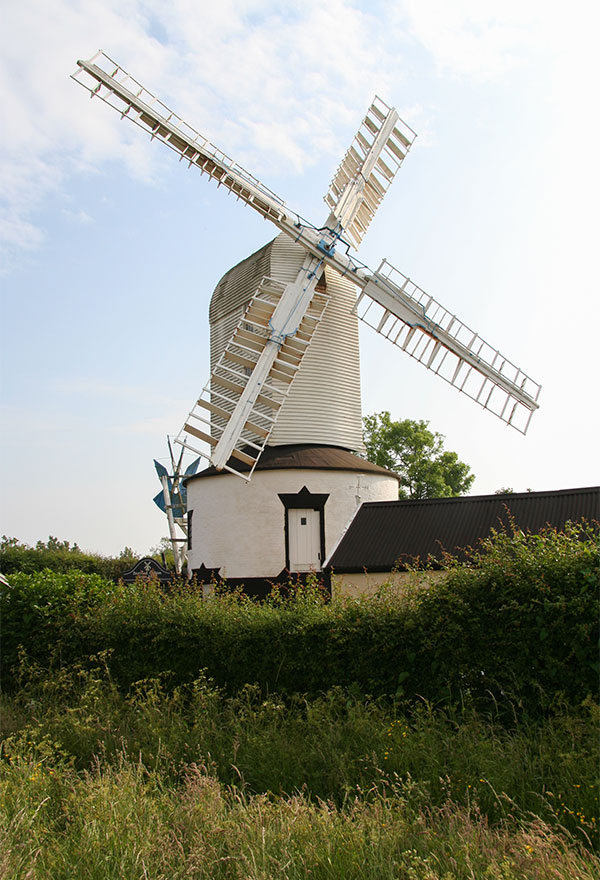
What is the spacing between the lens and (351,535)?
47.0ft

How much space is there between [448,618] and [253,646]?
2.49m

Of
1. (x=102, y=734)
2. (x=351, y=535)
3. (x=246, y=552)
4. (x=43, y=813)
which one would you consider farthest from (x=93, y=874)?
(x=246, y=552)

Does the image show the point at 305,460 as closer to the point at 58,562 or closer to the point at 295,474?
the point at 295,474

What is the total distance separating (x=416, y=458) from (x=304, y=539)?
1834 centimetres

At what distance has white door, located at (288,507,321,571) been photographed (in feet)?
57.2

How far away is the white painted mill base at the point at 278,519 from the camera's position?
17.4 metres

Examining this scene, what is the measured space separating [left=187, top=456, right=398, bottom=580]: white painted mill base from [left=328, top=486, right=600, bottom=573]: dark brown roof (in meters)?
2.96

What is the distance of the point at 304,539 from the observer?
17.5 meters

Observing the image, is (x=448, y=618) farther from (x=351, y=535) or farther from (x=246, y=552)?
(x=246, y=552)

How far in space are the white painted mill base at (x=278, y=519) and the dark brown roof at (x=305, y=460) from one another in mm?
122

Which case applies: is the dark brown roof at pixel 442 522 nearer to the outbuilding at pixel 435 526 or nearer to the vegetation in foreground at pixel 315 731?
the outbuilding at pixel 435 526

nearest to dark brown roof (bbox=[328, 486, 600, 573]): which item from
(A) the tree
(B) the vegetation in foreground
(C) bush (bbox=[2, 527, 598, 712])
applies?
(C) bush (bbox=[2, 527, 598, 712])

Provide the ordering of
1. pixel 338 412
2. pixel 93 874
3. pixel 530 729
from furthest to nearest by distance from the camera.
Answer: pixel 338 412 < pixel 530 729 < pixel 93 874

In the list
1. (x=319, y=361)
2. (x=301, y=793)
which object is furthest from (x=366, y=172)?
(x=301, y=793)
